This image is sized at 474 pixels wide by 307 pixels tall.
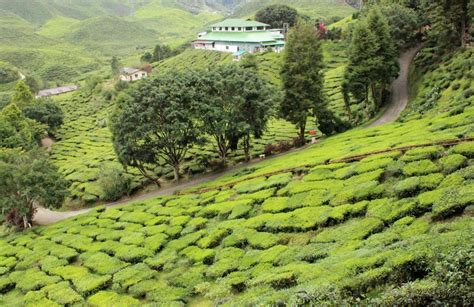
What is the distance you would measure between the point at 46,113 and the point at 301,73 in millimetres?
67355

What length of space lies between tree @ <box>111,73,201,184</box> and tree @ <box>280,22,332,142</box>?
460 inches

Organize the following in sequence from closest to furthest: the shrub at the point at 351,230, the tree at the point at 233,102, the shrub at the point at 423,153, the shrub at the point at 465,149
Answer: the shrub at the point at 351,230 → the shrub at the point at 465,149 → the shrub at the point at 423,153 → the tree at the point at 233,102

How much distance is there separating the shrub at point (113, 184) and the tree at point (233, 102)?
13.0 metres

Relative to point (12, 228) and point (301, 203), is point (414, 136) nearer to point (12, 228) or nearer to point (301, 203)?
point (301, 203)

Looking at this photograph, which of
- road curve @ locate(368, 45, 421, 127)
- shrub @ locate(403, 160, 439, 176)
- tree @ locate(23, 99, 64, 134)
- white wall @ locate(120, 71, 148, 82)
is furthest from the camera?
white wall @ locate(120, 71, 148, 82)

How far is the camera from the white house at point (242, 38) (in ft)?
403

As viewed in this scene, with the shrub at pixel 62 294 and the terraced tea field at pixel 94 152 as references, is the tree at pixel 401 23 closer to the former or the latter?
the terraced tea field at pixel 94 152

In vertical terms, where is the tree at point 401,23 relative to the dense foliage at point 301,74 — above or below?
above

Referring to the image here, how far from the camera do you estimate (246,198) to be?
32625 millimetres

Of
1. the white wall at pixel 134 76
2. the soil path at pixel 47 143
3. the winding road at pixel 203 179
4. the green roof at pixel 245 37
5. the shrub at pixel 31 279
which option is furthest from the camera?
the white wall at pixel 134 76

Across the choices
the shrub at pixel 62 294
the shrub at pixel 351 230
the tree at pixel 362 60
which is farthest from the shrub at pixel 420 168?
the tree at pixel 362 60

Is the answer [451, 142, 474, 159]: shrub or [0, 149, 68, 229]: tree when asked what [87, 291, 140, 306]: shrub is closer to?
[451, 142, 474, 159]: shrub

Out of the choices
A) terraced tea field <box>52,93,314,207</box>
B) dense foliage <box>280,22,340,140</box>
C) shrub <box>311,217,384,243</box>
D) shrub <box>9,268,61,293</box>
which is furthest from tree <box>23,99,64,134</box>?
shrub <box>311,217,384,243</box>

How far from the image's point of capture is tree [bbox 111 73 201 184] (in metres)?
44.5
